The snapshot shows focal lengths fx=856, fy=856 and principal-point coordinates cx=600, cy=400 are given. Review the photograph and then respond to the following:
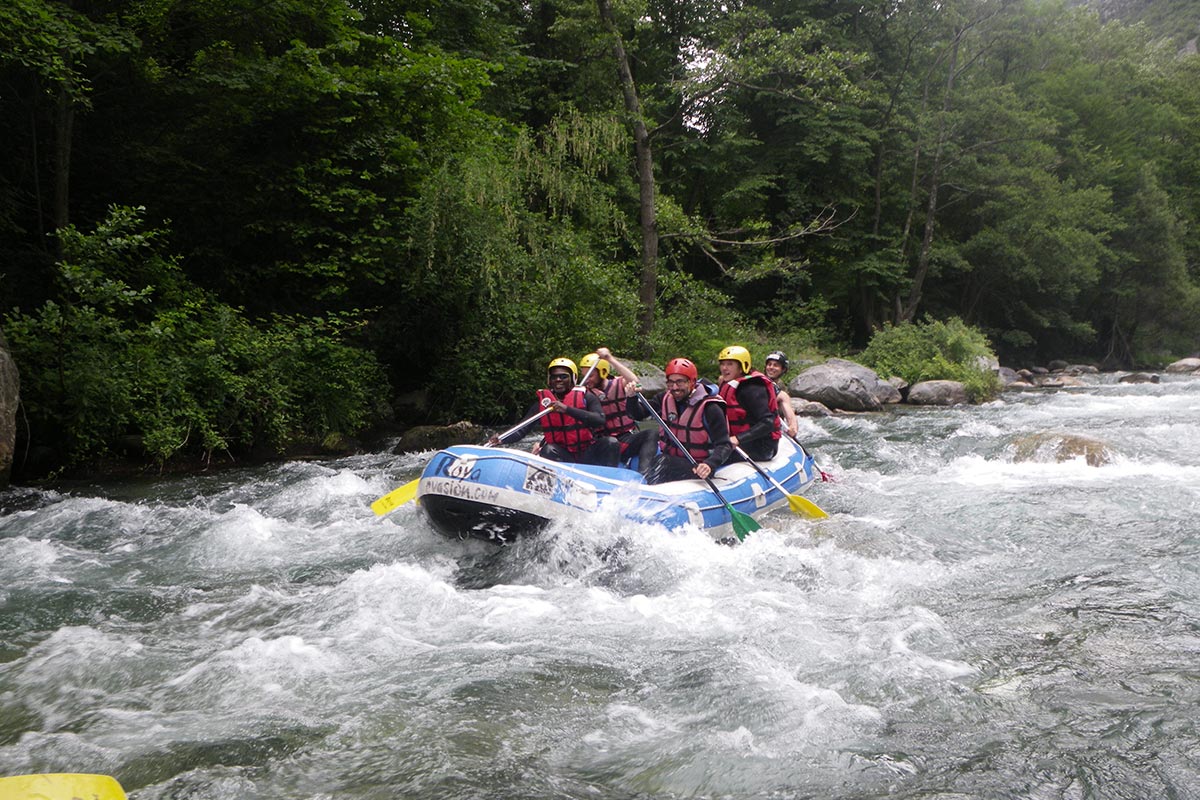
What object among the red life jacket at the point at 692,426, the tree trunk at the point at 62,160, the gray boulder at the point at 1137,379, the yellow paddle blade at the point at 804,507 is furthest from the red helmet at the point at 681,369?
the gray boulder at the point at 1137,379

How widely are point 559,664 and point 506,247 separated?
8725mm

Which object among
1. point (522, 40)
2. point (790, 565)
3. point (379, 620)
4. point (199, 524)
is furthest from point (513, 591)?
point (522, 40)

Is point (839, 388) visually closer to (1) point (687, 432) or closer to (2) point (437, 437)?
(2) point (437, 437)

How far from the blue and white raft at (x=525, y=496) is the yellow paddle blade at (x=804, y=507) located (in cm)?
103

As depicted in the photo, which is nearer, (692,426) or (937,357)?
(692,426)

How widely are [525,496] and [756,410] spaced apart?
8.12ft

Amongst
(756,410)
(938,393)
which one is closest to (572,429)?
(756,410)

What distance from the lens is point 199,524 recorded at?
21.7ft

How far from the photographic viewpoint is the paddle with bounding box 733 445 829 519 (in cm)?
655

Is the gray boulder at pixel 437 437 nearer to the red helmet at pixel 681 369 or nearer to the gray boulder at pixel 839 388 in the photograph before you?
the red helmet at pixel 681 369

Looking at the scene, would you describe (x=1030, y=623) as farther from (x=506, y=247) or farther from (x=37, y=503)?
(x=506, y=247)

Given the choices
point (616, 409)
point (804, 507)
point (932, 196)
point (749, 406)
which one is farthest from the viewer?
point (932, 196)

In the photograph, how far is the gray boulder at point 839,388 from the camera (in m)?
14.9

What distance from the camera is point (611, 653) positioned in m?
4.02
